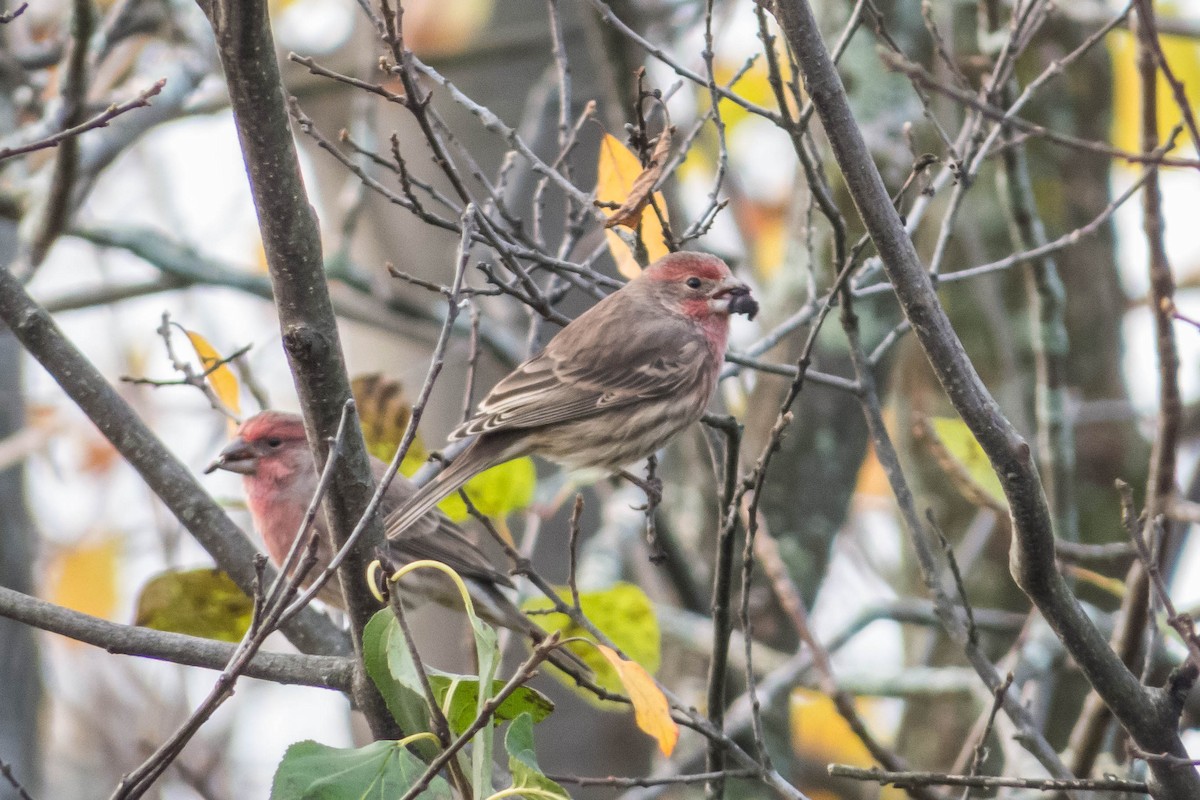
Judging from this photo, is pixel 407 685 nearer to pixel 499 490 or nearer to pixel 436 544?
pixel 499 490

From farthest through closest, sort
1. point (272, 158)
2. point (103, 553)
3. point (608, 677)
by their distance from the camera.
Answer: point (103, 553)
point (608, 677)
point (272, 158)

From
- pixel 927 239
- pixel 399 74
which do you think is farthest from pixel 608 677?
pixel 927 239

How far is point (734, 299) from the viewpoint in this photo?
16.4ft

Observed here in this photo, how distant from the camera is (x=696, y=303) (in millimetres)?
5277

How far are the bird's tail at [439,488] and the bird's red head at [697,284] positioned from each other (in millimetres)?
1127

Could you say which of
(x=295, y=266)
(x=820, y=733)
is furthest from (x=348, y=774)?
(x=820, y=733)

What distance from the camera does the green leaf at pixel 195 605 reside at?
382 centimetres

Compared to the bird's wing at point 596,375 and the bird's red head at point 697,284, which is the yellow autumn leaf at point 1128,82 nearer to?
the bird's red head at point 697,284

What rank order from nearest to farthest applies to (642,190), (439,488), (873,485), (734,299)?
1. (642,190)
2. (439,488)
3. (734,299)
4. (873,485)

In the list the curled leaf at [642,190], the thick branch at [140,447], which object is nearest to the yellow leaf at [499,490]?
the thick branch at [140,447]

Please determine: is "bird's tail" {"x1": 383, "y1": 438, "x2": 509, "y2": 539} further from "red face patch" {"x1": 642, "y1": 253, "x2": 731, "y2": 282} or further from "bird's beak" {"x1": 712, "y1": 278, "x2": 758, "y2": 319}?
"red face patch" {"x1": 642, "y1": 253, "x2": 731, "y2": 282}

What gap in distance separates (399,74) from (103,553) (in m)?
7.30

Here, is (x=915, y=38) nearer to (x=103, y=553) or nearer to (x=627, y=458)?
(x=627, y=458)

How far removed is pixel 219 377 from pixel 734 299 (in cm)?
190
